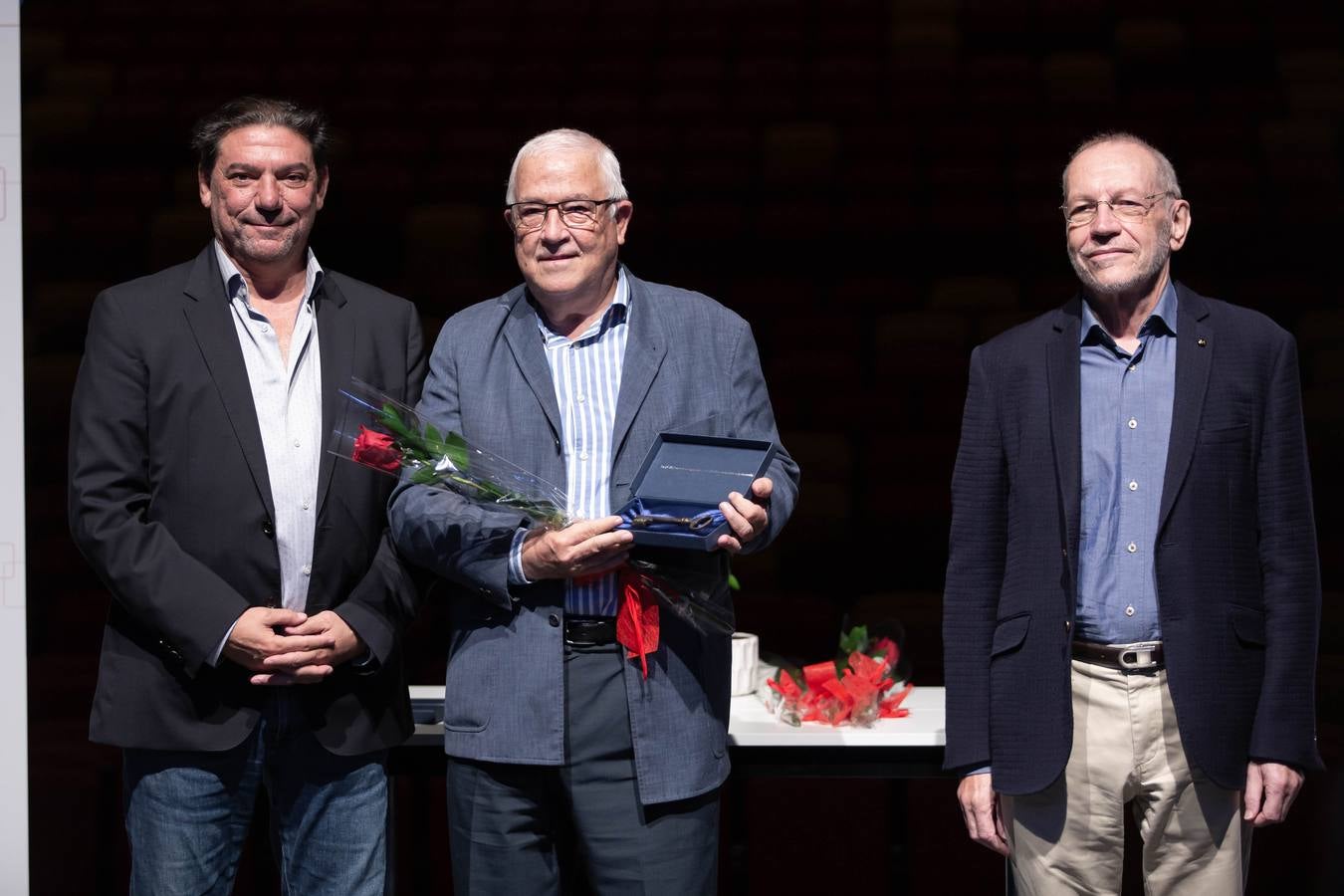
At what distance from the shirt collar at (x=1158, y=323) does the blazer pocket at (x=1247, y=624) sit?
37cm

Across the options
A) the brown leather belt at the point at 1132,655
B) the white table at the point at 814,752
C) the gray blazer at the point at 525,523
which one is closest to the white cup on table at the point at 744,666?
the white table at the point at 814,752

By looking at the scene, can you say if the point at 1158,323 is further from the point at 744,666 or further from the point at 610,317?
the point at 744,666

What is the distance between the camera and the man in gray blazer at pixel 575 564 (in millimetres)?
1720

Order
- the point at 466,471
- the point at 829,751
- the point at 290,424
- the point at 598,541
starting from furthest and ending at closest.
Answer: the point at 829,751 < the point at 290,424 < the point at 466,471 < the point at 598,541

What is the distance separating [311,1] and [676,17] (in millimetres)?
1444

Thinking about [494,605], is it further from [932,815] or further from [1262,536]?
[932,815]

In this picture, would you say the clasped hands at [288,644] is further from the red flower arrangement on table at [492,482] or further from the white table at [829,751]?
the white table at [829,751]

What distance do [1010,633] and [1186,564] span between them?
0.23 metres

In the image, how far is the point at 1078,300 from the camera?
184 centimetres

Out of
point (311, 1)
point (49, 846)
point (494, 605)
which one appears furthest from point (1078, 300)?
point (311, 1)

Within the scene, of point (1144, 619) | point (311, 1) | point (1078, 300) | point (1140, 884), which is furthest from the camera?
point (311, 1)

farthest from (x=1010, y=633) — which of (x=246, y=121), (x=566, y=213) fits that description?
(x=246, y=121)

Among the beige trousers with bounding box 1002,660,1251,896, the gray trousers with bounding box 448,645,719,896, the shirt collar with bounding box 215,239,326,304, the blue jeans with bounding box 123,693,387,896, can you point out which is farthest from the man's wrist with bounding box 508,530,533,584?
the beige trousers with bounding box 1002,660,1251,896

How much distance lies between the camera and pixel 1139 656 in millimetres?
1716
